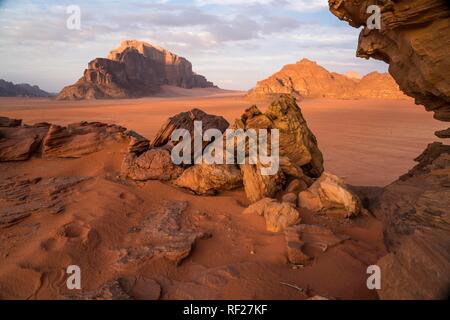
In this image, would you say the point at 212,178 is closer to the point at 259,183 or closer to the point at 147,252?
the point at 259,183

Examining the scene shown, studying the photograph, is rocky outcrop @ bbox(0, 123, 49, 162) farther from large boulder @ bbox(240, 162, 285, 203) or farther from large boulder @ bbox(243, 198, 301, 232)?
large boulder @ bbox(243, 198, 301, 232)

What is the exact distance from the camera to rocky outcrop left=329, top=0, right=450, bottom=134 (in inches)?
151

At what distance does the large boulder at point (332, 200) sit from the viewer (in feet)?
15.5

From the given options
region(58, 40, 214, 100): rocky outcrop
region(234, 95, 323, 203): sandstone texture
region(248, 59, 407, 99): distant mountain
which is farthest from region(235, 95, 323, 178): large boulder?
region(58, 40, 214, 100): rocky outcrop

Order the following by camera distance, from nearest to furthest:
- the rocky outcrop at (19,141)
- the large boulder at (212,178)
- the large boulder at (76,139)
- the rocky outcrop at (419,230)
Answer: the rocky outcrop at (419,230) < the large boulder at (212,178) < the rocky outcrop at (19,141) < the large boulder at (76,139)

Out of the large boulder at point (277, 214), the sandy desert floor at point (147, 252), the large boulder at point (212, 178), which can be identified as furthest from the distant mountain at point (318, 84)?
the large boulder at point (277, 214)

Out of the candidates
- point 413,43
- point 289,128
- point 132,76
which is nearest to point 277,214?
point 289,128

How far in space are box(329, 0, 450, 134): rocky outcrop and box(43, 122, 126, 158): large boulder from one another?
17.5 ft

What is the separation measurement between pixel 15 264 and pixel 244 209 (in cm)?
306

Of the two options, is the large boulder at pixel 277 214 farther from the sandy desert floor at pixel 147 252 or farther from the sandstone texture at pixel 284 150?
the sandstone texture at pixel 284 150

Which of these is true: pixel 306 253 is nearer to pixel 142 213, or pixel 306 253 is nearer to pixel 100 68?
pixel 142 213

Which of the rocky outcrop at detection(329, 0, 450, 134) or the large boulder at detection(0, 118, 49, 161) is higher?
the rocky outcrop at detection(329, 0, 450, 134)

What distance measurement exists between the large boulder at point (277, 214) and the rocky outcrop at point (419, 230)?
124cm

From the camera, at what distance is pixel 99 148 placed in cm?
698
